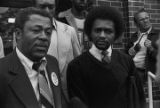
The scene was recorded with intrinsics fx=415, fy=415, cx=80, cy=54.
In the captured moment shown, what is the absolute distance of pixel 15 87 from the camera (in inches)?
133

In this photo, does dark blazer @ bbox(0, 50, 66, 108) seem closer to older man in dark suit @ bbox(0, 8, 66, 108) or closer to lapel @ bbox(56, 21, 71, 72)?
older man in dark suit @ bbox(0, 8, 66, 108)

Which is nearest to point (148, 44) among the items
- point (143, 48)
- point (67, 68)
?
point (143, 48)

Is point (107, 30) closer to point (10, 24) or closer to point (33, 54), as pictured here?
point (33, 54)

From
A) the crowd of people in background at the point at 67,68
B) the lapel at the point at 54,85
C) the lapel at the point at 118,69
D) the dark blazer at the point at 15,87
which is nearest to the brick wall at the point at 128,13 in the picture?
the crowd of people in background at the point at 67,68

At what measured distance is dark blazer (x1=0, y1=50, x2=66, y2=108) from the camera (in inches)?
131

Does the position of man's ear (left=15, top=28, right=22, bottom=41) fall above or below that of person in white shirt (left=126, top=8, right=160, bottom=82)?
above

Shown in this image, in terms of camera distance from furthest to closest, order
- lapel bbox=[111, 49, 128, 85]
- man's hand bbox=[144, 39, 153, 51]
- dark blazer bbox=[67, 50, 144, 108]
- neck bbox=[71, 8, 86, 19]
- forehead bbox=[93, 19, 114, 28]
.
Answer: man's hand bbox=[144, 39, 153, 51] < neck bbox=[71, 8, 86, 19] < forehead bbox=[93, 19, 114, 28] < lapel bbox=[111, 49, 128, 85] < dark blazer bbox=[67, 50, 144, 108]

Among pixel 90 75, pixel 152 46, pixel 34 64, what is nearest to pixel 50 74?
pixel 34 64

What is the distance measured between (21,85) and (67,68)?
3.16ft

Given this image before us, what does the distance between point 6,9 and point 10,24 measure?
0.27 metres

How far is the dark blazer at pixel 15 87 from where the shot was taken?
332 centimetres

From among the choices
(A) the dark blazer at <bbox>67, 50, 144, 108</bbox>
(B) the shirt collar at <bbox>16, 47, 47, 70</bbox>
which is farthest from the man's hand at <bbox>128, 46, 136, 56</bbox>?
(B) the shirt collar at <bbox>16, 47, 47, 70</bbox>

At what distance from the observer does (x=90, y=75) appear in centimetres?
412

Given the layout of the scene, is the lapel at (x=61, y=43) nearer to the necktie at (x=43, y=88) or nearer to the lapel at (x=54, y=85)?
the lapel at (x=54, y=85)
